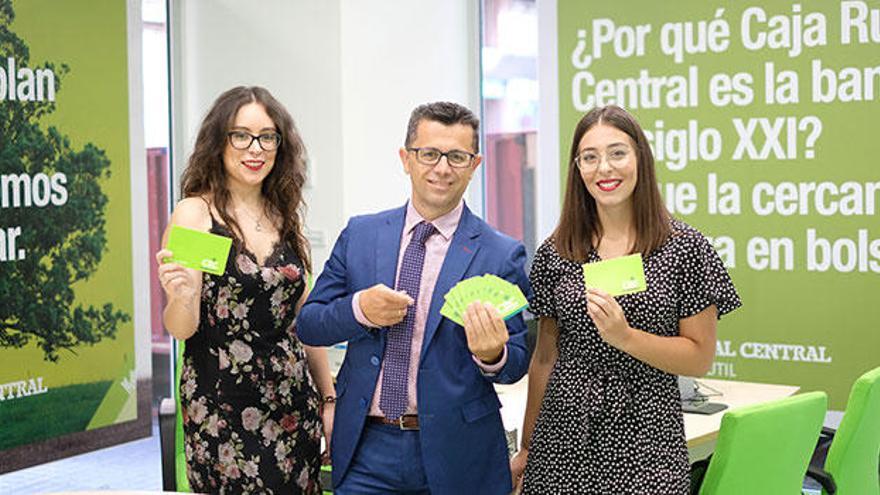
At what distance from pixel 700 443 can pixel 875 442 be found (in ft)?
1.83

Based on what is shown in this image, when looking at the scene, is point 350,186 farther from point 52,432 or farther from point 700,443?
point 700,443

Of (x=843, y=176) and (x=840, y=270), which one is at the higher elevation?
(x=843, y=176)

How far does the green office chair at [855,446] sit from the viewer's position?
3.46 meters

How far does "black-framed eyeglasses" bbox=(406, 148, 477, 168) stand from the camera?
2.61 m

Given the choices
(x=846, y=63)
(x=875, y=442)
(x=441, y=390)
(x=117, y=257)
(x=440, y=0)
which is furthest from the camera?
(x=440, y=0)

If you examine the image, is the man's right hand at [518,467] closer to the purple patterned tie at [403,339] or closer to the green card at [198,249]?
Answer: the purple patterned tie at [403,339]

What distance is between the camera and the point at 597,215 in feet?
9.25

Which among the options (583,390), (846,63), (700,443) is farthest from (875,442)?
(846,63)

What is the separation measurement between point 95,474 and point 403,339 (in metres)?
4.06

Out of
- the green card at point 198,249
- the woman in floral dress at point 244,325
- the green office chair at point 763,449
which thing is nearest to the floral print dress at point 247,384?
the woman in floral dress at point 244,325

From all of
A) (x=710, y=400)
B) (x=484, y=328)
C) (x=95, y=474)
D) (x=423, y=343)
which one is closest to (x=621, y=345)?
(x=484, y=328)

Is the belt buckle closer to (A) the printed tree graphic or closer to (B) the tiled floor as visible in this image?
(A) the printed tree graphic

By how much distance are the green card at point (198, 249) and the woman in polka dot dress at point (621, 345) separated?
82cm

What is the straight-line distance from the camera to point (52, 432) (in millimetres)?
5668
